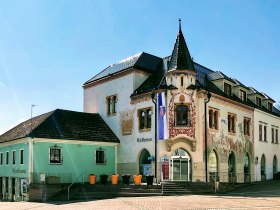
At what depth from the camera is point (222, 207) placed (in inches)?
840

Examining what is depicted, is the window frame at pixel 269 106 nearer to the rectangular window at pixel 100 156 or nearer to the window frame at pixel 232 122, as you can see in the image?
the window frame at pixel 232 122

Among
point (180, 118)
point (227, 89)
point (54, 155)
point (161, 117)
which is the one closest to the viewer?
point (180, 118)

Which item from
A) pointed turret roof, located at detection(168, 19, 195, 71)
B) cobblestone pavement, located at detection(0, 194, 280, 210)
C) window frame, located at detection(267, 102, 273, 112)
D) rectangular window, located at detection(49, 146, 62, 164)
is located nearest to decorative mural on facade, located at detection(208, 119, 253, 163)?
pointed turret roof, located at detection(168, 19, 195, 71)

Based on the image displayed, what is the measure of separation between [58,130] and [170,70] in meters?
11.1

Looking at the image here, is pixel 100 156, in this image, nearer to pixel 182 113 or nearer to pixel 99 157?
pixel 99 157

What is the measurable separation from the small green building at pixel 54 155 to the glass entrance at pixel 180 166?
22.9 ft

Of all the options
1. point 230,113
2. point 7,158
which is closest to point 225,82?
point 230,113

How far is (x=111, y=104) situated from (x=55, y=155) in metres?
8.39

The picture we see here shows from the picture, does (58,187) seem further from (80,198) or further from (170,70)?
(170,70)

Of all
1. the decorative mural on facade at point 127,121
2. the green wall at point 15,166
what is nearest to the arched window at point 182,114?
the decorative mural on facade at point 127,121

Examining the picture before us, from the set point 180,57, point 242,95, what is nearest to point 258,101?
point 242,95

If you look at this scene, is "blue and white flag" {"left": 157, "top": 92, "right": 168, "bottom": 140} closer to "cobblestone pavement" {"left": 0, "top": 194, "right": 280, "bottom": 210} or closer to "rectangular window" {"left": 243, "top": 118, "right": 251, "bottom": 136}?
"cobblestone pavement" {"left": 0, "top": 194, "right": 280, "bottom": 210}

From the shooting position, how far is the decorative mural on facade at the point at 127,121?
3666cm

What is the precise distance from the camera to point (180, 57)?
33.7 metres
